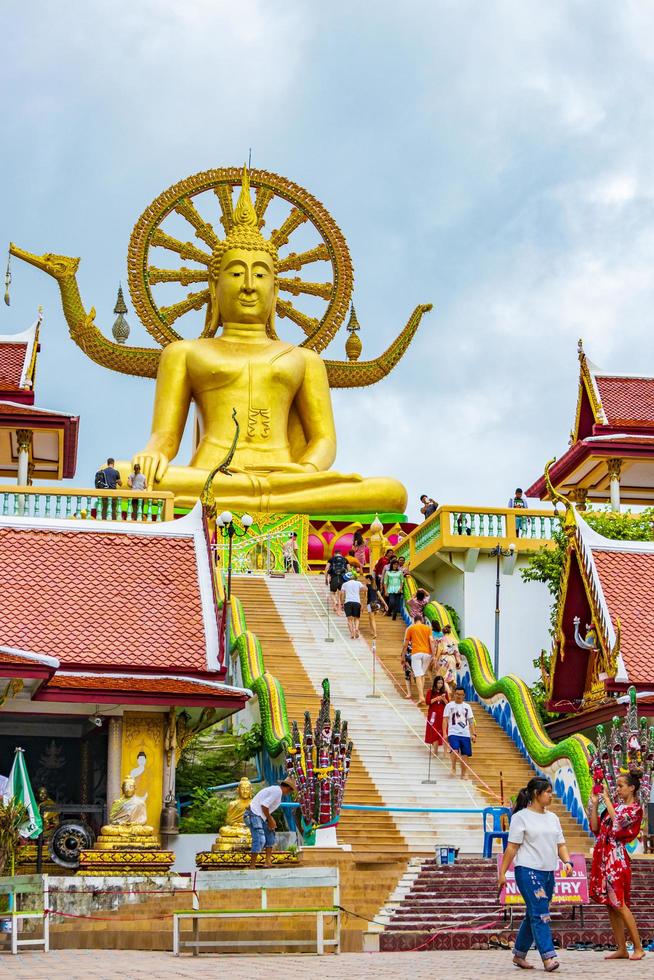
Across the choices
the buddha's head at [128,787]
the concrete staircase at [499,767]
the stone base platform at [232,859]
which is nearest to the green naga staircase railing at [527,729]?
the concrete staircase at [499,767]

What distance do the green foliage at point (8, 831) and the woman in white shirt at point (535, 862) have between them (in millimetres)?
5250

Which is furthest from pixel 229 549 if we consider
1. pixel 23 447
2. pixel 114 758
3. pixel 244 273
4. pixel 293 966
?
pixel 244 273

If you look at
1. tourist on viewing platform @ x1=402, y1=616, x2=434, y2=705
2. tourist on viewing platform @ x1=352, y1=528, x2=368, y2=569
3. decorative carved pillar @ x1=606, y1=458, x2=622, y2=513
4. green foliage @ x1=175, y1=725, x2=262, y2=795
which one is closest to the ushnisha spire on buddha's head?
tourist on viewing platform @ x1=352, y1=528, x2=368, y2=569

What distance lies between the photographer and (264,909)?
525 inches

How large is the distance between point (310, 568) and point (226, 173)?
9.11 m

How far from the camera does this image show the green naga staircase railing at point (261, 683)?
771 inches

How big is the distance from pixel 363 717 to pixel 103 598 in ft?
12.1

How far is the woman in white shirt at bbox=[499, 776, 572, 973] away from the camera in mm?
10992

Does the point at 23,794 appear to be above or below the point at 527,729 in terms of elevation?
below

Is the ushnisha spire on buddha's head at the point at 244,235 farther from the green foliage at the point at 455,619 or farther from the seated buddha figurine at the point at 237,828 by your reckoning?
the seated buddha figurine at the point at 237,828

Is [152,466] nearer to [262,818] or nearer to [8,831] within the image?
[262,818]

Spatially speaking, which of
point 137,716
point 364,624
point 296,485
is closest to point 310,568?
point 296,485

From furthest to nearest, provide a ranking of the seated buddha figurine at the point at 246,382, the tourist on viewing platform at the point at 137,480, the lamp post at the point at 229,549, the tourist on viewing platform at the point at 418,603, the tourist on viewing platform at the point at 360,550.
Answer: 1. the seated buddha figurine at the point at 246,382
2. the tourist on viewing platform at the point at 137,480
3. the tourist on viewing platform at the point at 360,550
4. the tourist on viewing platform at the point at 418,603
5. the lamp post at the point at 229,549

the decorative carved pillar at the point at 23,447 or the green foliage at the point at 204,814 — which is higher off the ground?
the decorative carved pillar at the point at 23,447
